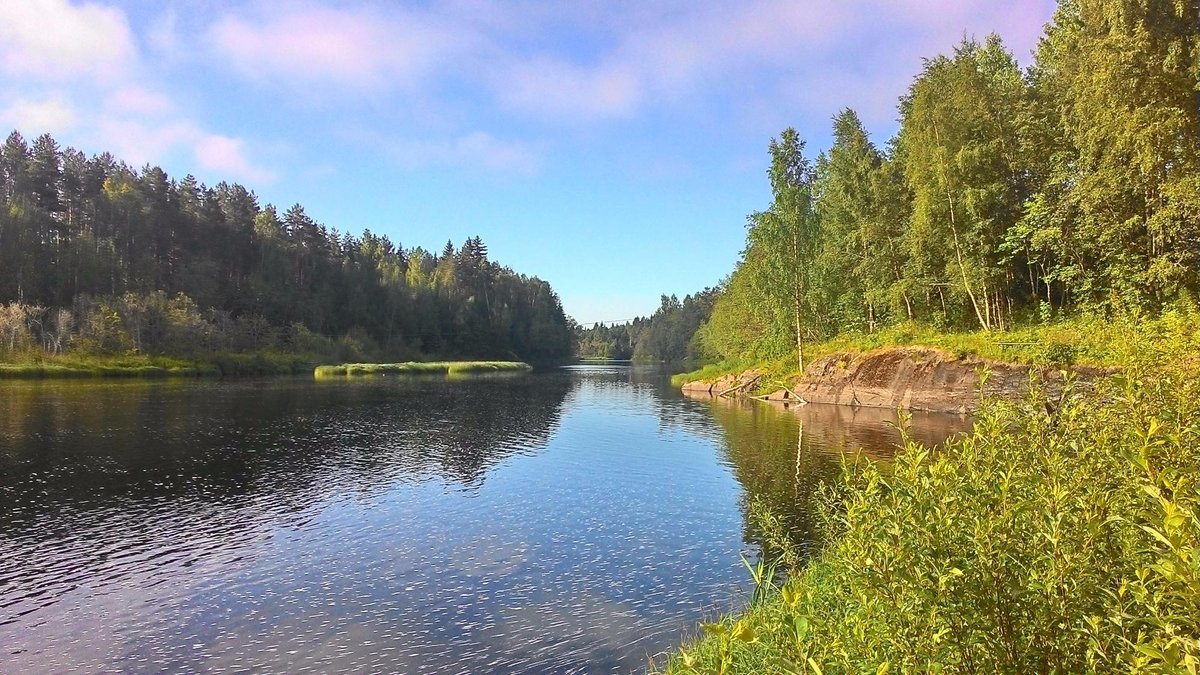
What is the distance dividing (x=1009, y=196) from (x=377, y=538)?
4053cm

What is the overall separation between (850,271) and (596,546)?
149 ft

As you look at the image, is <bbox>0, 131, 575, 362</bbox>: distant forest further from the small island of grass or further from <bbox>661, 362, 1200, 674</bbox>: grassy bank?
<bbox>661, 362, 1200, 674</bbox>: grassy bank

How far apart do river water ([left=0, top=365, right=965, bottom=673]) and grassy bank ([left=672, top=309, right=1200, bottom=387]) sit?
5275 millimetres

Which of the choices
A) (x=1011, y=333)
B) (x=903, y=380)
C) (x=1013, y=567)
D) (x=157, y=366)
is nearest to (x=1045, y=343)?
(x=1011, y=333)

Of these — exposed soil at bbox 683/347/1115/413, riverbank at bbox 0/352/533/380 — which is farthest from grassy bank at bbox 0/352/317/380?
exposed soil at bbox 683/347/1115/413

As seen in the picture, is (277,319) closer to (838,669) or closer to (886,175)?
(886,175)

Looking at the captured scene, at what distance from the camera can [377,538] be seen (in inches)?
733

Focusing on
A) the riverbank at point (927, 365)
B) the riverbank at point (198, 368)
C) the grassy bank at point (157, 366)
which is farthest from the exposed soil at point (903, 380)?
the grassy bank at point (157, 366)

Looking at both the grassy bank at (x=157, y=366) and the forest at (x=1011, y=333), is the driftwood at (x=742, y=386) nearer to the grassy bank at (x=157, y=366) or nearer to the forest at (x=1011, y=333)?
the forest at (x=1011, y=333)

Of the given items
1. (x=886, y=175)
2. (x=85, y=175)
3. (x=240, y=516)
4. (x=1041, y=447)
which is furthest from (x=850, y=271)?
(x=85, y=175)

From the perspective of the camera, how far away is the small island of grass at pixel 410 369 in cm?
9675

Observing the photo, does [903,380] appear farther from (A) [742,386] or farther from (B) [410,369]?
(B) [410,369]

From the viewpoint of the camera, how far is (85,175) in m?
101

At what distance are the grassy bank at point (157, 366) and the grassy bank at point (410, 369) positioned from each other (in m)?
4.86
